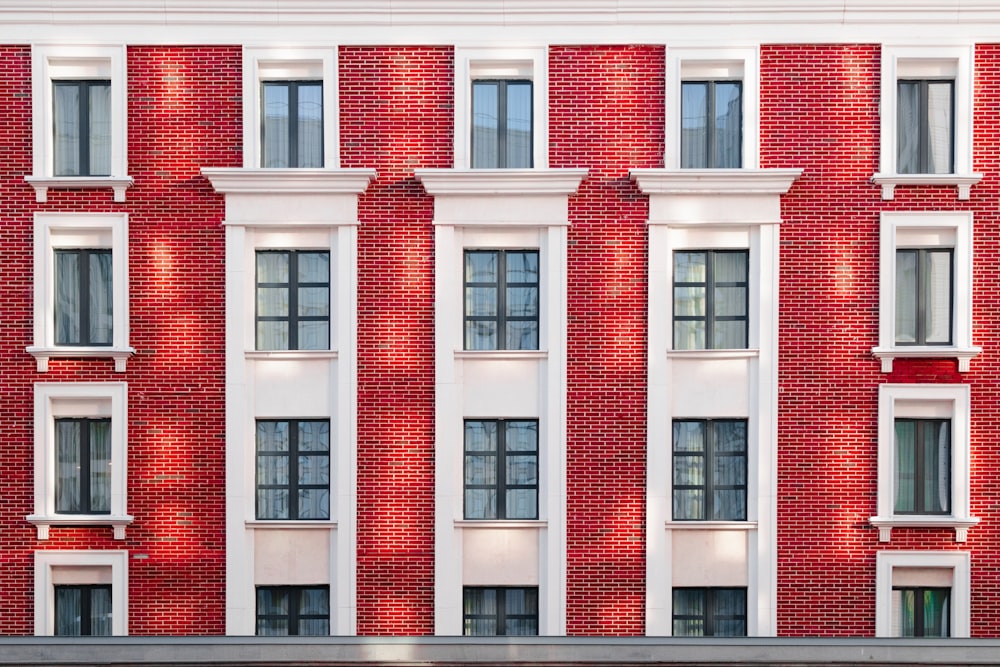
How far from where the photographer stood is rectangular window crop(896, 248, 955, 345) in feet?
41.6

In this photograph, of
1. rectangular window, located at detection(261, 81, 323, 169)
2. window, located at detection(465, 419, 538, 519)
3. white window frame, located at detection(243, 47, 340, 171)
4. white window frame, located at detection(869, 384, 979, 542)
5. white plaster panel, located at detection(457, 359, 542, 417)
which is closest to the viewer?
white window frame, located at detection(869, 384, 979, 542)

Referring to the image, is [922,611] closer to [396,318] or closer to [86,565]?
[396,318]

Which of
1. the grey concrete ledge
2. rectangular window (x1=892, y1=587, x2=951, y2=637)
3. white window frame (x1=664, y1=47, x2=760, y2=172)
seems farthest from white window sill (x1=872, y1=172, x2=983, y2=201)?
the grey concrete ledge

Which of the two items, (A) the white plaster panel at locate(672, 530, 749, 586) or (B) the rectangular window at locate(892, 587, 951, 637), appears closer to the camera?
(A) the white plaster panel at locate(672, 530, 749, 586)

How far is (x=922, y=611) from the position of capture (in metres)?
12.7

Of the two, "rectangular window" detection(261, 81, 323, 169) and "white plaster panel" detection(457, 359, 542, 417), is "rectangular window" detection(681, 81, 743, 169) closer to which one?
"white plaster panel" detection(457, 359, 542, 417)

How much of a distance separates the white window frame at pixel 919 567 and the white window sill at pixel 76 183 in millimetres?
11320

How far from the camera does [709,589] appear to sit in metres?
12.8

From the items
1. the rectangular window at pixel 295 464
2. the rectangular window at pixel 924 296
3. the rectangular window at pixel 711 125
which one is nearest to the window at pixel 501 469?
the rectangular window at pixel 295 464

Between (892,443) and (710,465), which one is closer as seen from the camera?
(892,443)

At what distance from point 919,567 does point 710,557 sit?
111 inches

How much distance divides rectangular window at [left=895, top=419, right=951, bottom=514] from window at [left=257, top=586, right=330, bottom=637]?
26.5 feet

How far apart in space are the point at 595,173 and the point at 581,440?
11.9 ft

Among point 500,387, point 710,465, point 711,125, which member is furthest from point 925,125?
point 500,387
